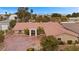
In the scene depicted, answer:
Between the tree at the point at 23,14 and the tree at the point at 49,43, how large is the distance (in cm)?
28

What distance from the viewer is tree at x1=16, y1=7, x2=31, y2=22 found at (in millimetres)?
2020

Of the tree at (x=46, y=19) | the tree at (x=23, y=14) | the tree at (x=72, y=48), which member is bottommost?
the tree at (x=72, y=48)

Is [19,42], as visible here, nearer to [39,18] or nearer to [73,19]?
[39,18]

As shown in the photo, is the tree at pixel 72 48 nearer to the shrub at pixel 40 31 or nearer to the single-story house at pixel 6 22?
the shrub at pixel 40 31

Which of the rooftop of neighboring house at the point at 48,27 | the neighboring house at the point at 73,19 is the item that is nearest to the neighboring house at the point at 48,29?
the rooftop of neighboring house at the point at 48,27

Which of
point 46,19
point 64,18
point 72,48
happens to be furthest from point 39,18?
point 72,48

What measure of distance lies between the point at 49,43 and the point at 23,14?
40cm

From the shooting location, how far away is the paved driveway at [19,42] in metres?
2.03

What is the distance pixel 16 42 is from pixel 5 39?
12cm
